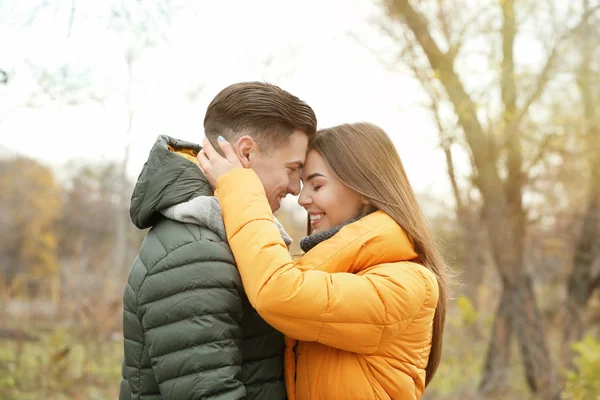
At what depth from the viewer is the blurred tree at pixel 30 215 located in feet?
111

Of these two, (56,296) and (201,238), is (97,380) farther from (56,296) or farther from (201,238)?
(201,238)

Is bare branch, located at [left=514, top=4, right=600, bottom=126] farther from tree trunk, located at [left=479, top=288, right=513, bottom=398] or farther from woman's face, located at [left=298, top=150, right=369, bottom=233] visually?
woman's face, located at [left=298, top=150, right=369, bottom=233]

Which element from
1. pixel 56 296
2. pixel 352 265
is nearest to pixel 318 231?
pixel 352 265

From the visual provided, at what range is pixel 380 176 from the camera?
2635 millimetres

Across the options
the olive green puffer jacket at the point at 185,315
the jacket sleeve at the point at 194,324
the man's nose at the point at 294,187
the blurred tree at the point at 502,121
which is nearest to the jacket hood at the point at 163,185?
the olive green puffer jacket at the point at 185,315

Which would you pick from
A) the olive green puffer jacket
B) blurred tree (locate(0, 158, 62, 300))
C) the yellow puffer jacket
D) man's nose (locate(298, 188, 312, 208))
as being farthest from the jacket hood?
blurred tree (locate(0, 158, 62, 300))

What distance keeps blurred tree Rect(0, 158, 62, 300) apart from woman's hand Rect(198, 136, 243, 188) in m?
34.0

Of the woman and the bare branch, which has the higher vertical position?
the bare branch

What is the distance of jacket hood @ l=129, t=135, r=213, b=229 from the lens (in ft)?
7.20

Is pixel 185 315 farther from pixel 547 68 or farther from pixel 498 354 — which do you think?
pixel 498 354

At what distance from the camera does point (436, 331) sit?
8.99 feet

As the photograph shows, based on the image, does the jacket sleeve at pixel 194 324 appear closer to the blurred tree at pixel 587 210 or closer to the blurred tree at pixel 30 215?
the blurred tree at pixel 587 210

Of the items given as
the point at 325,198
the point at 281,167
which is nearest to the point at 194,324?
the point at 281,167

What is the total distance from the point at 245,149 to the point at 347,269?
2.03ft
